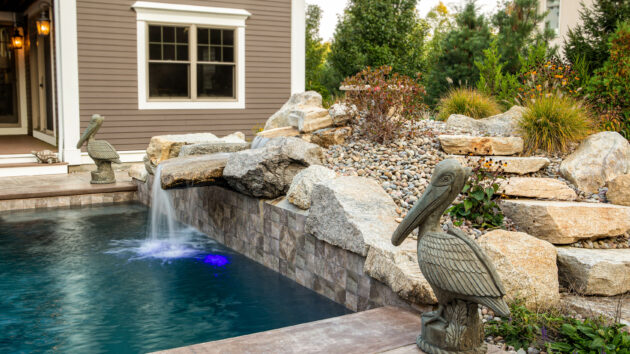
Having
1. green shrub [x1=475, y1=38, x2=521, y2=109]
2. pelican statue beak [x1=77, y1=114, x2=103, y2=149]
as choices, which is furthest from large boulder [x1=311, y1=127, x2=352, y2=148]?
pelican statue beak [x1=77, y1=114, x2=103, y2=149]

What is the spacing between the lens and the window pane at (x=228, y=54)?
38.8 feet

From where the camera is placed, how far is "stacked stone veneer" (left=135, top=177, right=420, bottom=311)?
171 inches

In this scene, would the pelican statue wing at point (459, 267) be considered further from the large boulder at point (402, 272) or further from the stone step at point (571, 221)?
the stone step at point (571, 221)

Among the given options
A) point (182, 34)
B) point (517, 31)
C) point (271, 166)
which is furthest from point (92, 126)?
point (517, 31)

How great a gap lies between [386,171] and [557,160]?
1.72 m

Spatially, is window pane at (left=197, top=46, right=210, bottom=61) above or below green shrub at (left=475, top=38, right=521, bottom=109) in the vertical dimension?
above

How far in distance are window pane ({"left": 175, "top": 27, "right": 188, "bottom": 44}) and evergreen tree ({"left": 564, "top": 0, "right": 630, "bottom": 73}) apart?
22.8 feet

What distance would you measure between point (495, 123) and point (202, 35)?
6.88 meters

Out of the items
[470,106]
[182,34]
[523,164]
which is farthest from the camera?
[182,34]

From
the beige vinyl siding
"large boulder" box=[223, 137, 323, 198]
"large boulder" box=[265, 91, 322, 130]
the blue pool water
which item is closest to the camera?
the blue pool water

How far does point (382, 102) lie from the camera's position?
20.9ft

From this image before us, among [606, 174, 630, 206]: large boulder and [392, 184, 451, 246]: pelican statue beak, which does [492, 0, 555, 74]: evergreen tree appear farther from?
Result: [392, 184, 451, 246]: pelican statue beak

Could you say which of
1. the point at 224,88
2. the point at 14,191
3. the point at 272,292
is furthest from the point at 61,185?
the point at 272,292

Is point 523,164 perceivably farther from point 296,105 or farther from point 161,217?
point 161,217
